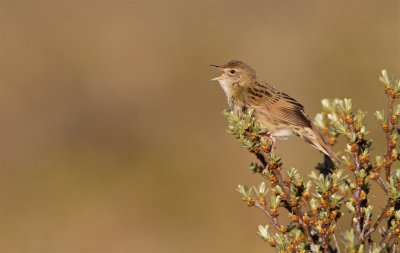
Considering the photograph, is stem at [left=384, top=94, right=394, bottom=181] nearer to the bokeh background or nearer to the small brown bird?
the small brown bird

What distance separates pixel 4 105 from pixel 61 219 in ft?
23.6

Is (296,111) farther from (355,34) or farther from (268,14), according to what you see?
(268,14)

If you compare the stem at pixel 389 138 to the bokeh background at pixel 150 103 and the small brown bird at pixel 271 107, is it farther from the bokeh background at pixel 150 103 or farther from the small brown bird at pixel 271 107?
the bokeh background at pixel 150 103

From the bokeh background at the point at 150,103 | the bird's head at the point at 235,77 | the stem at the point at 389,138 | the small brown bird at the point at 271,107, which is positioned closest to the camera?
the stem at the point at 389,138

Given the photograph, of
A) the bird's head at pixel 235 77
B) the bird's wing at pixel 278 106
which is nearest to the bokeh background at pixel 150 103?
the bird's head at pixel 235 77

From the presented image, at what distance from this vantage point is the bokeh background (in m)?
15.1

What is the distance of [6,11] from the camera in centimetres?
2725

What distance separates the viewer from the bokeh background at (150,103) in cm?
1513

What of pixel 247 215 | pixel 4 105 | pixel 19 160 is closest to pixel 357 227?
pixel 247 215

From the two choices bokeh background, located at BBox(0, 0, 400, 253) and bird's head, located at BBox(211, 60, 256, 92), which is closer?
bird's head, located at BBox(211, 60, 256, 92)

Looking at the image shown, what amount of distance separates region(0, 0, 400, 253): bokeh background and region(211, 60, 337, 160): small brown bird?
501 cm

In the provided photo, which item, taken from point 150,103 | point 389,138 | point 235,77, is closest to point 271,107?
point 235,77

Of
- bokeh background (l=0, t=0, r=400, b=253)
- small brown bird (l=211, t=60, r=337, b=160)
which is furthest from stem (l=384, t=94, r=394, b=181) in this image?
bokeh background (l=0, t=0, r=400, b=253)

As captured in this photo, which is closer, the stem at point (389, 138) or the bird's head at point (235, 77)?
the stem at point (389, 138)
